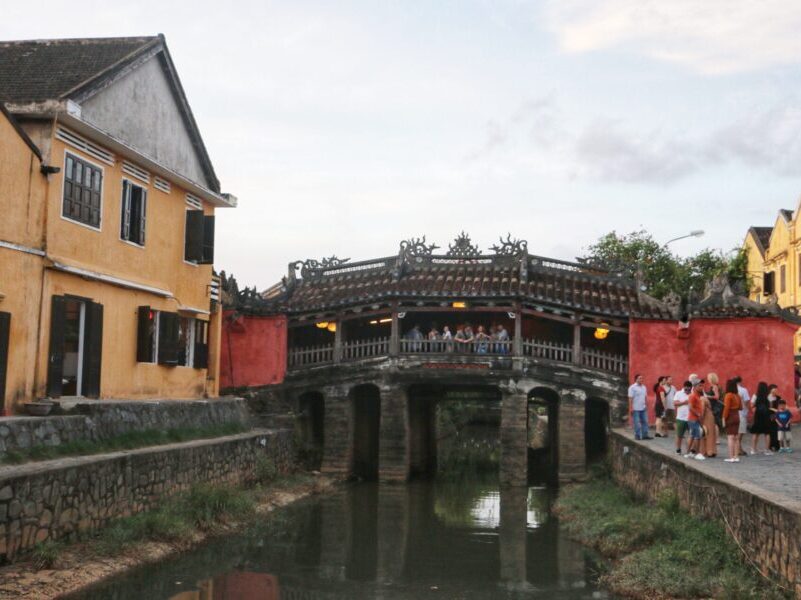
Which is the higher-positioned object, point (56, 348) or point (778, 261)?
point (778, 261)

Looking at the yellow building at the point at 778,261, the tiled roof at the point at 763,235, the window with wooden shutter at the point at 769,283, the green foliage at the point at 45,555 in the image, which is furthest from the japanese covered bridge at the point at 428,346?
the tiled roof at the point at 763,235

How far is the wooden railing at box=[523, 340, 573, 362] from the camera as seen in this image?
2733cm

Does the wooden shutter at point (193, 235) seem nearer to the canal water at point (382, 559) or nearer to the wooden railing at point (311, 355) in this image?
the canal water at point (382, 559)

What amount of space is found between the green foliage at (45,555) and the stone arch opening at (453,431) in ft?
53.0

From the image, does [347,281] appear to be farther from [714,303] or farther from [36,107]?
[36,107]

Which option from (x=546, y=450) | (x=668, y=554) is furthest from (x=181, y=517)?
(x=546, y=450)

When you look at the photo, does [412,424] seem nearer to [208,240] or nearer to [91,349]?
[208,240]

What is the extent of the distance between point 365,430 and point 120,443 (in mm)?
14233

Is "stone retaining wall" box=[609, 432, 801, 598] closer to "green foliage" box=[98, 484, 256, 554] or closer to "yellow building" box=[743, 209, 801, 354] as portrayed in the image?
"green foliage" box=[98, 484, 256, 554]

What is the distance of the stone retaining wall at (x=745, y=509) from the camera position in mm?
9555

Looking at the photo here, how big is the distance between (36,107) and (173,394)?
7.61 m

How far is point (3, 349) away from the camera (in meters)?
14.9

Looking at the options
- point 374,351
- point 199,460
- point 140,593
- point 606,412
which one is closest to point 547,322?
point 606,412

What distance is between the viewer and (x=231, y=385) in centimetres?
2881
